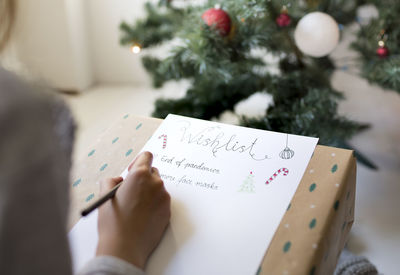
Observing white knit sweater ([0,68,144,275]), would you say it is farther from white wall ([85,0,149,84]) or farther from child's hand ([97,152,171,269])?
white wall ([85,0,149,84])

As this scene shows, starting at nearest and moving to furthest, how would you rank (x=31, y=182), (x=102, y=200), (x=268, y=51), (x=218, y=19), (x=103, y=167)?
(x=31, y=182), (x=102, y=200), (x=103, y=167), (x=218, y=19), (x=268, y=51)

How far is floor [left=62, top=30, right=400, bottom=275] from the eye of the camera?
1.01 metres

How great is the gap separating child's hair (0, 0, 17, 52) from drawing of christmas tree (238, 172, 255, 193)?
32 cm

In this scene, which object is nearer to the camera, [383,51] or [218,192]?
[218,192]

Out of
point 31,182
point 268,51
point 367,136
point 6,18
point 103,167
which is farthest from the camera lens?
point 367,136

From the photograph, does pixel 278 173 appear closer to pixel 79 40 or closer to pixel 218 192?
pixel 218 192

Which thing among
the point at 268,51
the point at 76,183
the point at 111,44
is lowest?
the point at 111,44

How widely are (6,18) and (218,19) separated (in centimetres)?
58

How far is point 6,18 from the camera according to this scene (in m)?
0.40

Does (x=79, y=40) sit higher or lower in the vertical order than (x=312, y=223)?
lower

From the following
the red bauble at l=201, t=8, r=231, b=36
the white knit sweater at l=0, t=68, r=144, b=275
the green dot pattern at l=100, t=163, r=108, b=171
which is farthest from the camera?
the red bauble at l=201, t=8, r=231, b=36

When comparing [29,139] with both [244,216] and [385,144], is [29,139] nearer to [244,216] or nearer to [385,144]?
[244,216]

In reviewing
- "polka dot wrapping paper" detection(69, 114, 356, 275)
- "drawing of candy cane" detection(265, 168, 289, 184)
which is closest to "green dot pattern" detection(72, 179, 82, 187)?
"polka dot wrapping paper" detection(69, 114, 356, 275)

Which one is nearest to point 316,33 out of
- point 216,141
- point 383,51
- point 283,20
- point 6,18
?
point 283,20
